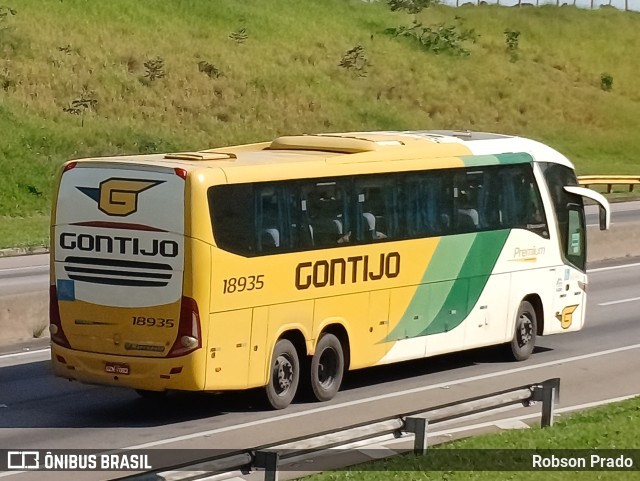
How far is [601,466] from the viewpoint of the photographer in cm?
1139

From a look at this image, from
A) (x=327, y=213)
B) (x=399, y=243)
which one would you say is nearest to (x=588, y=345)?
(x=399, y=243)

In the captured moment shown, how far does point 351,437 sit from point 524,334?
8.57 m

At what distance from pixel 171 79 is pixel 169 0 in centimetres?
1185

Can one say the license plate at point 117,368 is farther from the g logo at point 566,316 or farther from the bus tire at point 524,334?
the g logo at point 566,316

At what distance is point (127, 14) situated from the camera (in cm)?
6406

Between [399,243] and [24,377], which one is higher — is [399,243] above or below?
above

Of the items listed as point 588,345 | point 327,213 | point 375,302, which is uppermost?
point 327,213

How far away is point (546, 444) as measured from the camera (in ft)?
40.3

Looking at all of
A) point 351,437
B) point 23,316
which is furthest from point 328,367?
point 23,316

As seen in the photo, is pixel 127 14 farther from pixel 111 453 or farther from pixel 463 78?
pixel 111 453

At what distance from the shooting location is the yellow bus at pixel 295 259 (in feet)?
47.3

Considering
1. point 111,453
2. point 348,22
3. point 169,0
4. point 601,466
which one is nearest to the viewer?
point 601,466

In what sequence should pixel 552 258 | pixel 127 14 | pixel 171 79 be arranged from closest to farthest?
pixel 552 258
pixel 171 79
pixel 127 14

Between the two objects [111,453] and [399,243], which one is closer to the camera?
[111,453]
